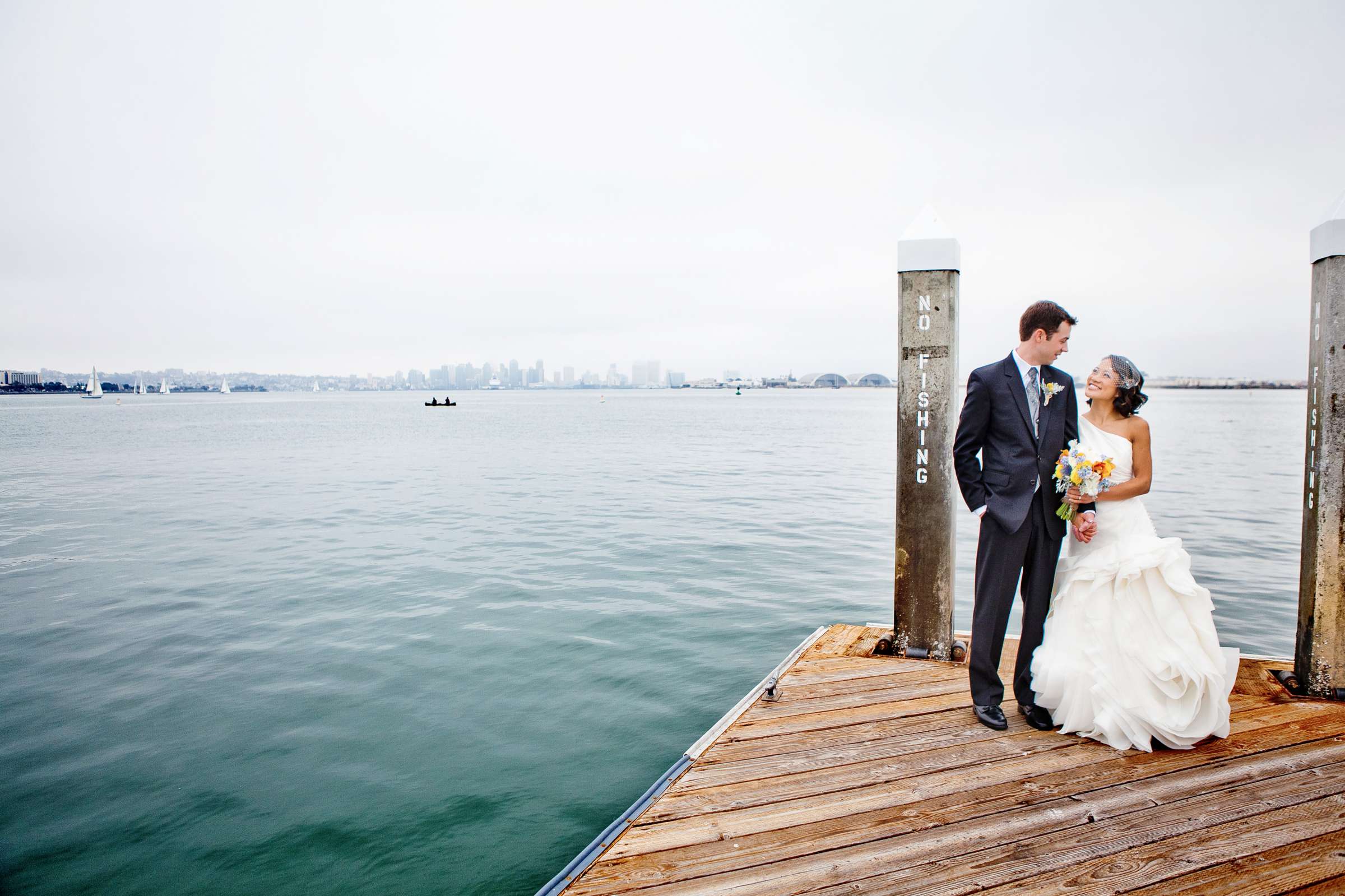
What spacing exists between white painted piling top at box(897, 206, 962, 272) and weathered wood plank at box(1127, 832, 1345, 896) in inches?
132

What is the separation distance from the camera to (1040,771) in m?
3.56

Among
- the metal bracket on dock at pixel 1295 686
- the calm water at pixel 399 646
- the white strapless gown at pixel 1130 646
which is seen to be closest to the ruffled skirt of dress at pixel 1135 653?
the white strapless gown at pixel 1130 646

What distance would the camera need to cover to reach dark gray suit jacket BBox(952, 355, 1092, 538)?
407cm

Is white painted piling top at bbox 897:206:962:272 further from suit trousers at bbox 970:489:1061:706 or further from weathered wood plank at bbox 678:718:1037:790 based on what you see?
weathered wood plank at bbox 678:718:1037:790

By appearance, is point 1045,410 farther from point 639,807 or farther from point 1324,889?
point 639,807

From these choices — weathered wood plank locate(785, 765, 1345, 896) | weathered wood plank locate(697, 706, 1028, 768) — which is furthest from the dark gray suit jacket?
weathered wood plank locate(785, 765, 1345, 896)

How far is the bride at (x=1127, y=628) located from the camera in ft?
12.4

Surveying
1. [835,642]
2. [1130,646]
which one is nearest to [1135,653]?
[1130,646]

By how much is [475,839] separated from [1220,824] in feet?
12.9

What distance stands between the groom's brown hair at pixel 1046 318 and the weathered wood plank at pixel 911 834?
7.31ft

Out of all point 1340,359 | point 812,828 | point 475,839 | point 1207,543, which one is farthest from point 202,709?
point 1207,543

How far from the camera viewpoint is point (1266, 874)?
275 centimetres

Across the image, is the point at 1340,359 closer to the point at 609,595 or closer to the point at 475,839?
the point at 475,839

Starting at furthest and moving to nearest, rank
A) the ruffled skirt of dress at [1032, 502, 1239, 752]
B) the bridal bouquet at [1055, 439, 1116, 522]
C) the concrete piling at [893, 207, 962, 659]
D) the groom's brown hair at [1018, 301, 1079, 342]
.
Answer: the concrete piling at [893, 207, 962, 659]
the groom's brown hair at [1018, 301, 1079, 342]
the bridal bouquet at [1055, 439, 1116, 522]
the ruffled skirt of dress at [1032, 502, 1239, 752]
